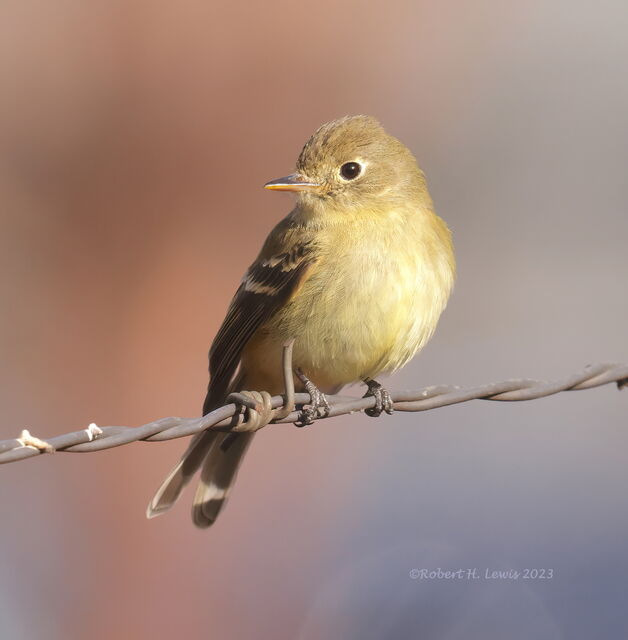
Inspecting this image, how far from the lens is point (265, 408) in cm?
264

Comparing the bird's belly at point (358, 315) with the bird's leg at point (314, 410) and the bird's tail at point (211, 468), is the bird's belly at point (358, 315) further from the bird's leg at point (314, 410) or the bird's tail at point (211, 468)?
the bird's tail at point (211, 468)

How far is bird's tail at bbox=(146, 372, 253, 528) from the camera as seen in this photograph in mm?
4128

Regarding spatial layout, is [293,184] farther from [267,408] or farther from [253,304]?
[267,408]

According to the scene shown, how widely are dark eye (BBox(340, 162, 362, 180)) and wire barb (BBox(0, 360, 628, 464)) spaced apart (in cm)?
151

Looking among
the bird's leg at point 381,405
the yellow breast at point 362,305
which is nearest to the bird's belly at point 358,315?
the yellow breast at point 362,305

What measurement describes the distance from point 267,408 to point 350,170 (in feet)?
6.53

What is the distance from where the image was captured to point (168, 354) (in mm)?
7746

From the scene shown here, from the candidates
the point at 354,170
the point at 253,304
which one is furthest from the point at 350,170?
the point at 253,304

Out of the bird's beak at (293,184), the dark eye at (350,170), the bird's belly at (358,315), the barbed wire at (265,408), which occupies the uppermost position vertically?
the dark eye at (350,170)

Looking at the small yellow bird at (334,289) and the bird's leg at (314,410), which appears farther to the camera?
the small yellow bird at (334,289)

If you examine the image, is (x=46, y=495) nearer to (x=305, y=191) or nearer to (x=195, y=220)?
(x=195, y=220)

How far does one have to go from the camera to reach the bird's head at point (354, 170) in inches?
169

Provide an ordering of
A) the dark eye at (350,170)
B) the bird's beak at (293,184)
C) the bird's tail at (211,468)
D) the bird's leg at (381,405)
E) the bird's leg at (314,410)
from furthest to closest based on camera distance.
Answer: the dark eye at (350,170), the bird's beak at (293,184), the bird's tail at (211,468), the bird's leg at (381,405), the bird's leg at (314,410)

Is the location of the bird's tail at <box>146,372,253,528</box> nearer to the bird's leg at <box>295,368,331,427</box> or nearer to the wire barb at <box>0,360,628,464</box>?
the bird's leg at <box>295,368,331,427</box>
